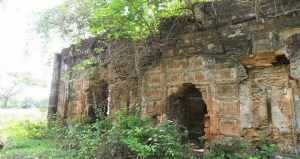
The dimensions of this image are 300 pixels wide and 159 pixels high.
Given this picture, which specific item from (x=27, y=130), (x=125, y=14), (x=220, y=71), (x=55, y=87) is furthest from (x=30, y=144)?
(x=220, y=71)

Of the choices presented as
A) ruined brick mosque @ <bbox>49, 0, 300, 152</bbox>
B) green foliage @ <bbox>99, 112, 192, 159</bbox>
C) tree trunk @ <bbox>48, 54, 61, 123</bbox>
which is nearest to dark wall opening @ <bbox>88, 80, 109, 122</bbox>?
ruined brick mosque @ <bbox>49, 0, 300, 152</bbox>

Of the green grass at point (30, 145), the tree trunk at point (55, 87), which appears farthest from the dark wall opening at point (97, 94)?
the tree trunk at point (55, 87)

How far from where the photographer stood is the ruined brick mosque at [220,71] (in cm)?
573

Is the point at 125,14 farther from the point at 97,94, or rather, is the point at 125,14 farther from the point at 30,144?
the point at 30,144

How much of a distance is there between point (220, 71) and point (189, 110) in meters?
1.96

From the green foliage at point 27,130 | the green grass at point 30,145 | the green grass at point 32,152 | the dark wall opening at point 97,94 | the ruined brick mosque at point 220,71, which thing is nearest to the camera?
the ruined brick mosque at point 220,71

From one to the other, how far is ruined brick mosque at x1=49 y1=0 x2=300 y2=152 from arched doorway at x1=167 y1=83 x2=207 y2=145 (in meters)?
0.03

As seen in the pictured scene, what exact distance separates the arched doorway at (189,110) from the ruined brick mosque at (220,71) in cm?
3

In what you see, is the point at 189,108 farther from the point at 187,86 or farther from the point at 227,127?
the point at 227,127

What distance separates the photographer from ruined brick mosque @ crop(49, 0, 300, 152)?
573 cm

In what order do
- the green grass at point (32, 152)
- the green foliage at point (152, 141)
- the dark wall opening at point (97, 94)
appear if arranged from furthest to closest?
1. the dark wall opening at point (97, 94)
2. the green grass at point (32, 152)
3. the green foliage at point (152, 141)

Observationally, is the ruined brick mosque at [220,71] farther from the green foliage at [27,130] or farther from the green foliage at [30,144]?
the green foliage at [27,130]

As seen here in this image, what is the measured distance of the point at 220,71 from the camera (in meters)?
6.58

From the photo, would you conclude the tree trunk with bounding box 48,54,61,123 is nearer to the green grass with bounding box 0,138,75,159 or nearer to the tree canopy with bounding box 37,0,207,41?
the green grass with bounding box 0,138,75,159
